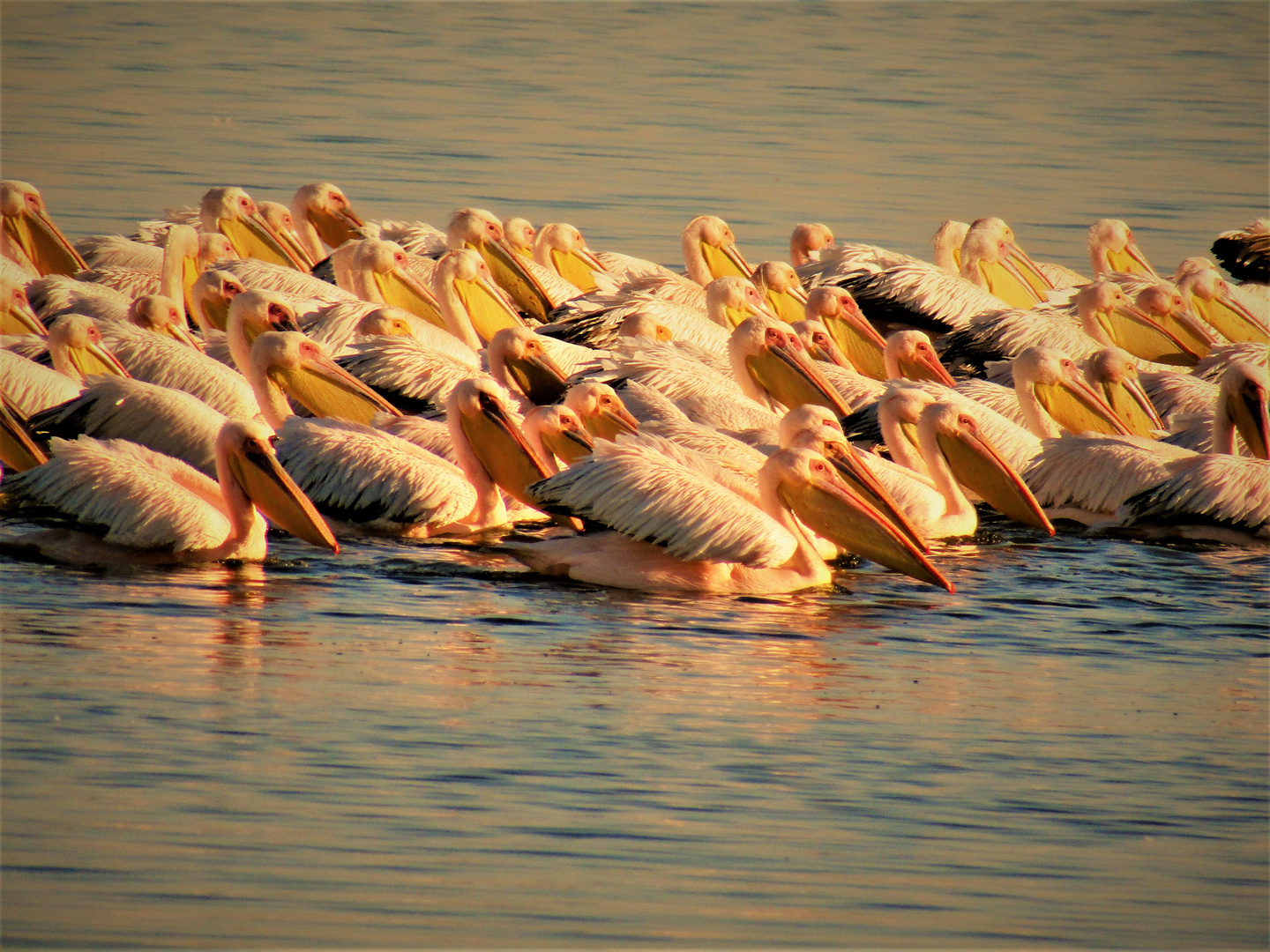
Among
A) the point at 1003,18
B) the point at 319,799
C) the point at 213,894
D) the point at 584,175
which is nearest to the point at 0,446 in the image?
the point at 319,799

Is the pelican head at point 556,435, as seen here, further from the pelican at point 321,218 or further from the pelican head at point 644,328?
the pelican at point 321,218

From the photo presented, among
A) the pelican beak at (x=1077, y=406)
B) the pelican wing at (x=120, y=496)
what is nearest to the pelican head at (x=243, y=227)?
the pelican beak at (x=1077, y=406)

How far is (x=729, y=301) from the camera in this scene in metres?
10.3

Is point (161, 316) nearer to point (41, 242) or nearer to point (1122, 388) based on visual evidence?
point (41, 242)

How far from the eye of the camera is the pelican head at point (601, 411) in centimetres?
774

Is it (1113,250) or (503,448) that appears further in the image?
(1113,250)

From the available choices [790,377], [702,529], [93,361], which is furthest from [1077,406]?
[93,361]

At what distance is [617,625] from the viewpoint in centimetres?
619

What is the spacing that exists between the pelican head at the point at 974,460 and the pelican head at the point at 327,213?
18.8 ft

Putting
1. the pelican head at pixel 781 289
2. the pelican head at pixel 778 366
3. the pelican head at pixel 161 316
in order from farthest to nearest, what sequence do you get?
the pelican head at pixel 781 289 < the pelican head at pixel 161 316 < the pelican head at pixel 778 366

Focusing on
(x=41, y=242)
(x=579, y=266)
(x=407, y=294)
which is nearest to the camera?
(x=407, y=294)

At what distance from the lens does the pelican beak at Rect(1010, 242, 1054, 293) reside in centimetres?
1245

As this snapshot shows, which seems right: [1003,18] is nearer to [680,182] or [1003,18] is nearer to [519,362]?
[680,182]

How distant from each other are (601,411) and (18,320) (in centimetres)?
312
